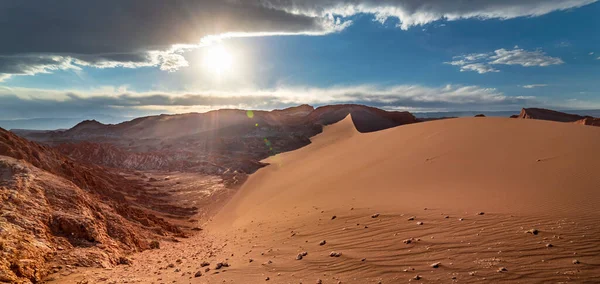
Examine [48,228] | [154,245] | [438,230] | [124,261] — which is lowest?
[154,245]

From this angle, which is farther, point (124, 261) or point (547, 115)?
point (547, 115)

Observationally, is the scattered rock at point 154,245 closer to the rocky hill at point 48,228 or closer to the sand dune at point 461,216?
the rocky hill at point 48,228

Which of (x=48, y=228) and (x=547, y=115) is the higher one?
(x=547, y=115)

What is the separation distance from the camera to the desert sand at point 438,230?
417cm

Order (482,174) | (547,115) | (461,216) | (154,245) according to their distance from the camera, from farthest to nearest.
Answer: (547,115)
(154,245)
(482,174)
(461,216)

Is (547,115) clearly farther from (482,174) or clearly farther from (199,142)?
(199,142)

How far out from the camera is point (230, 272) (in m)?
5.53

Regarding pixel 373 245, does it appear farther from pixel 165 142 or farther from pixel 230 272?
pixel 165 142

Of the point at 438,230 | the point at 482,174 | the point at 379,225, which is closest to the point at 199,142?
the point at 482,174

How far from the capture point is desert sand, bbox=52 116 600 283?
13.7 feet

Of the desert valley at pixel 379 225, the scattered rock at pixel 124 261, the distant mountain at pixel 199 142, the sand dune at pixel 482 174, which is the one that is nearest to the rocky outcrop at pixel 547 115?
the distant mountain at pixel 199 142

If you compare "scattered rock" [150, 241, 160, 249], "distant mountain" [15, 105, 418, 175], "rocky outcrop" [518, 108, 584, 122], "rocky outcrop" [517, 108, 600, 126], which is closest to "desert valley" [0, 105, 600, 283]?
"scattered rock" [150, 241, 160, 249]

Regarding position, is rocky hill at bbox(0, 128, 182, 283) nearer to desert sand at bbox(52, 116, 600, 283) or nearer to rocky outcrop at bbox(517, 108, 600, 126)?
desert sand at bbox(52, 116, 600, 283)

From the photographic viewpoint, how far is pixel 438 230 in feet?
17.8
